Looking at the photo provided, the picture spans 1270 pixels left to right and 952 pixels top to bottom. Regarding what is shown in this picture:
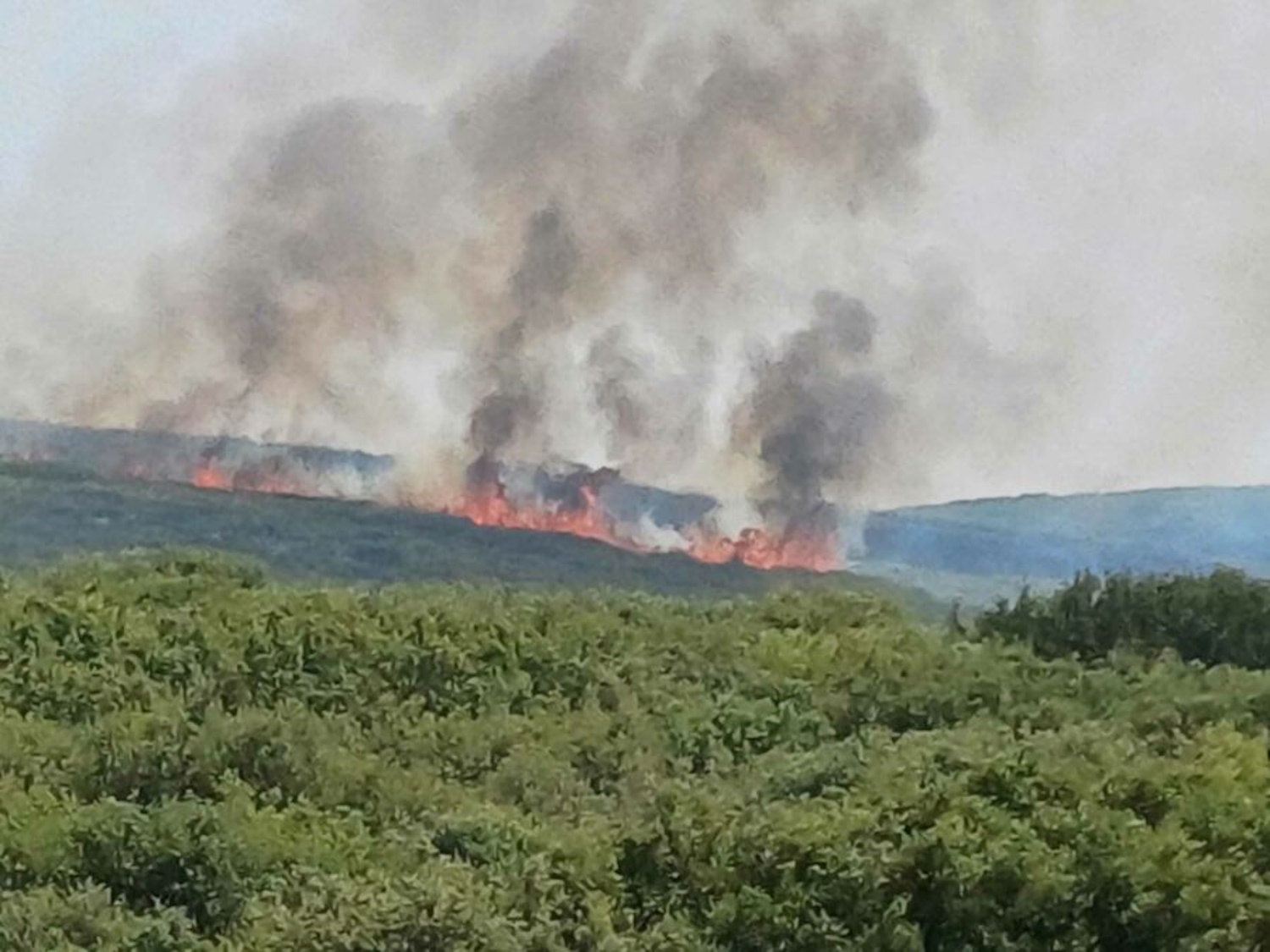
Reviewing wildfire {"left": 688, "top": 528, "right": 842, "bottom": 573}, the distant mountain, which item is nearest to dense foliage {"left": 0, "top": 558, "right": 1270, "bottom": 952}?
wildfire {"left": 688, "top": 528, "right": 842, "bottom": 573}

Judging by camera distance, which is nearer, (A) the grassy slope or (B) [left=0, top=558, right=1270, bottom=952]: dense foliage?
(B) [left=0, top=558, right=1270, bottom=952]: dense foliage

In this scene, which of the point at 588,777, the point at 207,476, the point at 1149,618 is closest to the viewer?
the point at 588,777

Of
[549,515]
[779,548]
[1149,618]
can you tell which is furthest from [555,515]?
[1149,618]

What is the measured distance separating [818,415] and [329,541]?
1303mm

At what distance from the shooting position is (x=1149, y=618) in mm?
5195

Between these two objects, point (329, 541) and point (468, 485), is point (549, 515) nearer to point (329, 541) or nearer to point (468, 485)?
point (468, 485)

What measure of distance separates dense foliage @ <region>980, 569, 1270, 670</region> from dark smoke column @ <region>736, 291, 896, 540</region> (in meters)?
0.56

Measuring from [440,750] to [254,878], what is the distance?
888 millimetres

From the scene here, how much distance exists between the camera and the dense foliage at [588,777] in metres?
3.15

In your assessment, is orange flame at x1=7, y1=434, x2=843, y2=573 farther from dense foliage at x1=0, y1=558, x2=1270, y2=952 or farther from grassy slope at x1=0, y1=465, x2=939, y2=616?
dense foliage at x1=0, y1=558, x2=1270, y2=952

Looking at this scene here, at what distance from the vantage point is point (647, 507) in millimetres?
5270

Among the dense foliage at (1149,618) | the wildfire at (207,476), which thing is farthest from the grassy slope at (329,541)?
the dense foliage at (1149,618)

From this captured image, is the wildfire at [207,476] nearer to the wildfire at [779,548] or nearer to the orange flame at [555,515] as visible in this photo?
the orange flame at [555,515]

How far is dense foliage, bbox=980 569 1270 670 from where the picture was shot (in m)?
5.07
